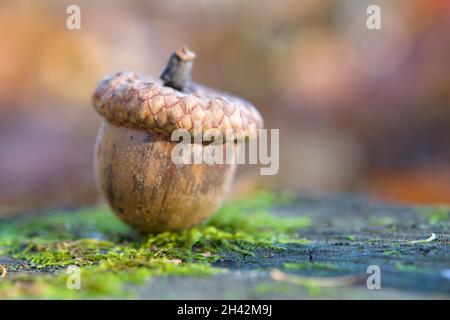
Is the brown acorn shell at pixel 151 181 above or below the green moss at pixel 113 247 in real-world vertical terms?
above

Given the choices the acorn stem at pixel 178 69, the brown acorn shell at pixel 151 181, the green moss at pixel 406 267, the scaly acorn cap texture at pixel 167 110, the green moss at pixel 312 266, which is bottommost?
the green moss at pixel 312 266

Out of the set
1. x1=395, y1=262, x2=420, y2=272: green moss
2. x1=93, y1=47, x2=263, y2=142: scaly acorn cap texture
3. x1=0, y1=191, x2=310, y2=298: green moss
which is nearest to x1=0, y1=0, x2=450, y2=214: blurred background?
x1=0, y1=191, x2=310, y2=298: green moss

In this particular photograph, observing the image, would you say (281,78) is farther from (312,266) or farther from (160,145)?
(312,266)

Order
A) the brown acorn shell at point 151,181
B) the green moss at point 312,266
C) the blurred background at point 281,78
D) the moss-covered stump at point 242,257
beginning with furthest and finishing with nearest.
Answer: the blurred background at point 281,78
the brown acorn shell at point 151,181
the green moss at point 312,266
the moss-covered stump at point 242,257

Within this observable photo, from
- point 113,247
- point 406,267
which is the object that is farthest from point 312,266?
A: point 113,247

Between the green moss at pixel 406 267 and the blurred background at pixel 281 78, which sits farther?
the blurred background at pixel 281 78

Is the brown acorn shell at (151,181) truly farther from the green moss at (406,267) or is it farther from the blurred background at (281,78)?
the blurred background at (281,78)

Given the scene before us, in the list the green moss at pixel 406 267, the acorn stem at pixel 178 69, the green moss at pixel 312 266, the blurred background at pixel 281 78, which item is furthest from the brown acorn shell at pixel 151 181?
the blurred background at pixel 281 78
